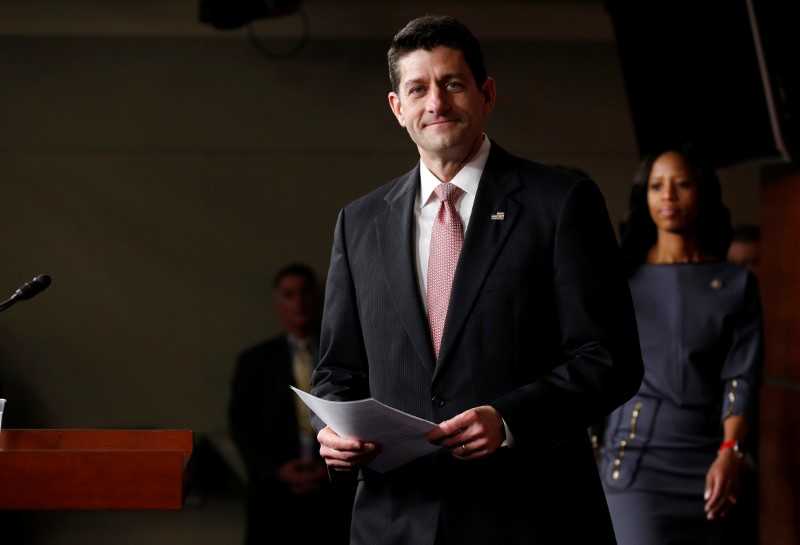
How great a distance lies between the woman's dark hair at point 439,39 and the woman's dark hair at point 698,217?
189 centimetres

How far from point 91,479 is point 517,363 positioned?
69cm

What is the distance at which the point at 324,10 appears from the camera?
6.20m

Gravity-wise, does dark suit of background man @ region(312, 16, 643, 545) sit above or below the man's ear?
below

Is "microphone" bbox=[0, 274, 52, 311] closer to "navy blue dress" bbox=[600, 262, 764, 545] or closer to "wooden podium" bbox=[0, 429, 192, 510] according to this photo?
"wooden podium" bbox=[0, 429, 192, 510]

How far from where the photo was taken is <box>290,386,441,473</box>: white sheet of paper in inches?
63.4

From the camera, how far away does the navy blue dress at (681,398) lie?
129 inches

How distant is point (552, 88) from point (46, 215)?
2920mm

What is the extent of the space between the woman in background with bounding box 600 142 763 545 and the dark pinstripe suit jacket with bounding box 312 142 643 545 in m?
1.56

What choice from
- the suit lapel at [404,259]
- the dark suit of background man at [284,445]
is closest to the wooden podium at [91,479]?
the suit lapel at [404,259]

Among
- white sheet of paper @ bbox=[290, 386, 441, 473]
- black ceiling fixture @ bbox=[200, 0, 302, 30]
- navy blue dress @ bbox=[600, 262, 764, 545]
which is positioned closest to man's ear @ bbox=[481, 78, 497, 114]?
white sheet of paper @ bbox=[290, 386, 441, 473]

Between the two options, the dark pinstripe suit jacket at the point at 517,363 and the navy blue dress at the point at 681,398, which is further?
the navy blue dress at the point at 681,398

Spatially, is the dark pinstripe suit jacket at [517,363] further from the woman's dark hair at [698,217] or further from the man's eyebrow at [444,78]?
the woman's dark hair at [698,217]

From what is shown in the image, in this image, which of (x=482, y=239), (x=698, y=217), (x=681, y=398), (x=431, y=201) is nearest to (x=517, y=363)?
(x=482, y=239)

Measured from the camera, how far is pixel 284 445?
Result: 5246mm
